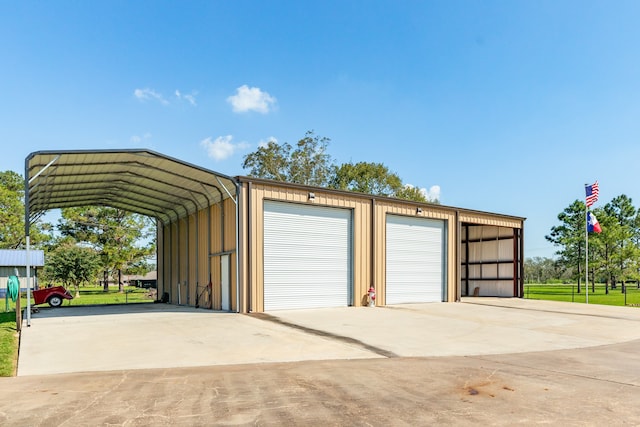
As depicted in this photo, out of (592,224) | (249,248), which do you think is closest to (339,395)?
(249,248)

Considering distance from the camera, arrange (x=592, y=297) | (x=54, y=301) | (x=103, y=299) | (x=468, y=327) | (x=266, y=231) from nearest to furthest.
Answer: (x=468, y=327) → (x=266, y=231) → (x=54, y=301) → (x=103, y=299) → (x=592, y=297)

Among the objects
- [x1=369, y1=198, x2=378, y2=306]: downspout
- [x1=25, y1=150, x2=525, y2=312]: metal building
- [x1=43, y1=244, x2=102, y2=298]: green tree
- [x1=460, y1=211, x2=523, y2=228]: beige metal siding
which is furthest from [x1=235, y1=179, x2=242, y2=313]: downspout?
[x1=43, y1=244, x2=102, y2=298]: green tree

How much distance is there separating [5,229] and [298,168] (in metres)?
28.4

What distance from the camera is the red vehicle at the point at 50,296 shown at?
2209 cm

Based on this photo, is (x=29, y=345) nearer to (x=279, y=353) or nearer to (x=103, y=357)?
(x=103, y=357)

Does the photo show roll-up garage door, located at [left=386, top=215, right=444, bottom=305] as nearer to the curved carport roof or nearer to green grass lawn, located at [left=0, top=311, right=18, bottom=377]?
the curved carport roof

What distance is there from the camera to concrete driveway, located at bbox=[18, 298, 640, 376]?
8.63 m

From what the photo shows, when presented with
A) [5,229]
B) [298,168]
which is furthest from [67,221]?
[298,168]

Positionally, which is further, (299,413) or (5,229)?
(5,229)

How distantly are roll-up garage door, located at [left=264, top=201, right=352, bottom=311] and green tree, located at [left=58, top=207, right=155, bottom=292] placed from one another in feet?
107

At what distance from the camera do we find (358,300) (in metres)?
19.1

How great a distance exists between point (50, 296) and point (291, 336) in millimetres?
16886

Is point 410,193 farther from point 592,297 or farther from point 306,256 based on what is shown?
point 306,256

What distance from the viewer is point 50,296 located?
22328mm
